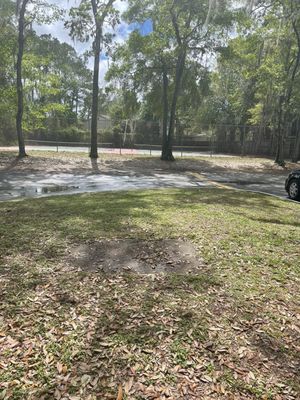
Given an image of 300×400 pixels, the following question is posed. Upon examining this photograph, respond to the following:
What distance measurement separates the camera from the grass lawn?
1953mm

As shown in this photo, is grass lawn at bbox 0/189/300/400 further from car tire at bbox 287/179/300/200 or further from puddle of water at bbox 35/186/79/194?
car tire at bbox 287/179/300/200

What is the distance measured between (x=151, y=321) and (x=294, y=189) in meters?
7.46

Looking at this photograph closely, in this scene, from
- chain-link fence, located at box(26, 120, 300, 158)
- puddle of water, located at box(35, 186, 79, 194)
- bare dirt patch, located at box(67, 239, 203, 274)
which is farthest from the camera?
chain-link fence, located at box(26, 120, 300, 158)

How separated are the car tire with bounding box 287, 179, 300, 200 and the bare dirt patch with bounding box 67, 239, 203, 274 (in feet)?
18.9

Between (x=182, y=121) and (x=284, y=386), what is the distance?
3603 centimetres

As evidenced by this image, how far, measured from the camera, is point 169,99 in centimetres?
1984

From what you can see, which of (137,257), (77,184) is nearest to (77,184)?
(77,184)

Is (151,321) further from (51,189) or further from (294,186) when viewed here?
(294,186)

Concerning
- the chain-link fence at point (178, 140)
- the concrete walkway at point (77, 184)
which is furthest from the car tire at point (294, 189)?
the chain-link fence at point (178, 140)

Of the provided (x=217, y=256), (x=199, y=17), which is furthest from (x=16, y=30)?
(x=217, y=256)

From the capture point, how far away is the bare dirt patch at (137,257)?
3352 millimetres

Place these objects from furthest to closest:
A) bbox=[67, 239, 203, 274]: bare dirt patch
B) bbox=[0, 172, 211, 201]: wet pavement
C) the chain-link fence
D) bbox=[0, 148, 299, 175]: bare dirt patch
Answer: the chain-link fence, bbox=[0, 148, 299, 175]: bare dirt patch, bbox=[0, 172, 211, 201]: wet pavement, bbox=[67, 239, 203, 274]: bare dirt patch

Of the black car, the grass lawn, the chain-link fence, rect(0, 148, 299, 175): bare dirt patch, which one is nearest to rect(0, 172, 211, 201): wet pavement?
rect(0, 148, 299, 175): bare dirt patch

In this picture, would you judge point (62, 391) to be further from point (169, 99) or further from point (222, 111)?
point (222, 111)
